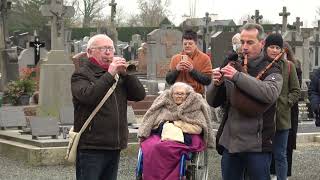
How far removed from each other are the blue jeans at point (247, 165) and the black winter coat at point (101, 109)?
2.82ft

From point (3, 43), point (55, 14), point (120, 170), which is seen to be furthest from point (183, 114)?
point (3, 43)

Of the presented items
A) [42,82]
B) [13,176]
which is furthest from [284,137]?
[42,82]

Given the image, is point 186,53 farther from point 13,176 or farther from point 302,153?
point 302,153

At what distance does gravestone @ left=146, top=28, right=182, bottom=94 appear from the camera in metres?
20.9

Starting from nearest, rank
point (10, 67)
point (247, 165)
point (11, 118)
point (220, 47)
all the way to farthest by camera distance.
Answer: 1. point (247, 165)
2. point (11, 118)
3. point (220, 47)
4. point (10, 67)

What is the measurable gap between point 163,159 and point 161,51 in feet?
49.0

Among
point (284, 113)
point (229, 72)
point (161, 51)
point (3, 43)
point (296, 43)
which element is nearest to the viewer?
point (229, 72)

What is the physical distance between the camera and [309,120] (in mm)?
14648

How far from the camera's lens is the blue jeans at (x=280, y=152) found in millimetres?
6961

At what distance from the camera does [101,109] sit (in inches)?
201

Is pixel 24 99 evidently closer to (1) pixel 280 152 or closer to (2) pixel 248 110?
(1) pixel 280 152

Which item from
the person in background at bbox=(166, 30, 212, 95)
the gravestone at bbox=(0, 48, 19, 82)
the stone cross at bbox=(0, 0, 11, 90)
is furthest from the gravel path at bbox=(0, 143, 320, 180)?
the gravestone at bbox=(0, 48, 19, 82)

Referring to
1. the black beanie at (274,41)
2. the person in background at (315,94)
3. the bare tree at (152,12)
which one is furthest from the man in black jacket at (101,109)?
the bare tree at (152,12)

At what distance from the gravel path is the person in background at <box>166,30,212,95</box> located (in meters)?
2.03
